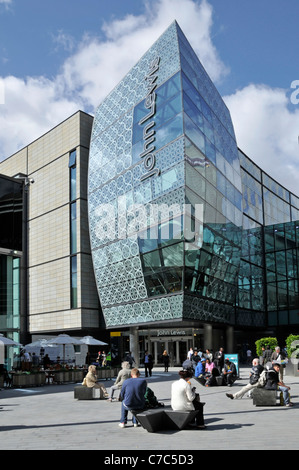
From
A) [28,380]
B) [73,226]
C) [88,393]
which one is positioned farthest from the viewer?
[73,226]

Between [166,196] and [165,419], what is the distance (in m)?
30.1

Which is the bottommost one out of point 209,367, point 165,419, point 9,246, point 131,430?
point 209,367

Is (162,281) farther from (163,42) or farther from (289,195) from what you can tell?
(289,195)

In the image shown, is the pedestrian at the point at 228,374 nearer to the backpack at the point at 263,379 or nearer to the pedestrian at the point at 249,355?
the backpack at the point at 263,379

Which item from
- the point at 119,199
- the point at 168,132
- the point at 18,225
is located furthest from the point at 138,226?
the point at 18,225

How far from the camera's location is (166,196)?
40875 millimetres

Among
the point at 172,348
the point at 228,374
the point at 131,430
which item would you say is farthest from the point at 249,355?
the point at 131,430

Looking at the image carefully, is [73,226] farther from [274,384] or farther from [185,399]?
[185,399]

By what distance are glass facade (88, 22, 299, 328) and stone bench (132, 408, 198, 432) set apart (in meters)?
28.3

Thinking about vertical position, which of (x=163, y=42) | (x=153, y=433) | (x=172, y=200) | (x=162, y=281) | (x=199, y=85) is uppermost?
(x=163, y=42)

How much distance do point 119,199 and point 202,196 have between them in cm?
829

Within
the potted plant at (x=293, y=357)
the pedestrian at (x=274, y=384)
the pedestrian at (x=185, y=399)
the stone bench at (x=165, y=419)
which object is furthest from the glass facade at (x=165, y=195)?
the stone bench at (x=165, y=419)

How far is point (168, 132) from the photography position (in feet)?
136
